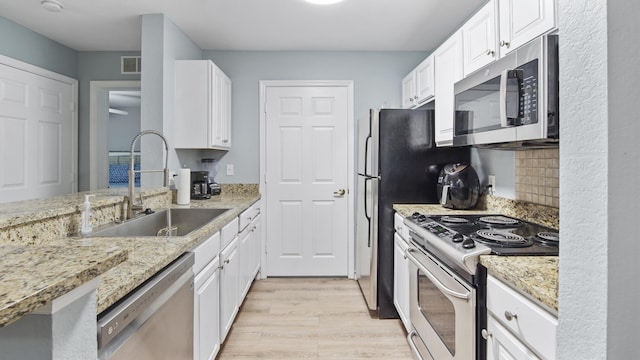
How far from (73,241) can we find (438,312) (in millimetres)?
1676

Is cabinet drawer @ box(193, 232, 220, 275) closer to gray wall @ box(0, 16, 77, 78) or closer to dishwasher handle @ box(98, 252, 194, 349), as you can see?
dishwasher handle @ box(98, 252, 194, 349)

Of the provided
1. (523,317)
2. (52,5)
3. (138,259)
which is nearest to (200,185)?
(52,5)

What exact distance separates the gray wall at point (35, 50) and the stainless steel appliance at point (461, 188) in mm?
3793

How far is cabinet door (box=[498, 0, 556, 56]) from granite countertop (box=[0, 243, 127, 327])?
1.72 meters

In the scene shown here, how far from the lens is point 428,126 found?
8.91ft

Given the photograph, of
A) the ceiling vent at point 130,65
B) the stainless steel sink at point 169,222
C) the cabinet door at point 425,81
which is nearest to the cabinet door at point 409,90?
the cabinet door at point 425,81

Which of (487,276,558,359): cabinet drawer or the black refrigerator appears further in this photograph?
the black refrigerator

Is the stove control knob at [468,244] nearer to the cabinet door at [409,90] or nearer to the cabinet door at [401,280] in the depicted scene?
the cabinet door at [401,280]

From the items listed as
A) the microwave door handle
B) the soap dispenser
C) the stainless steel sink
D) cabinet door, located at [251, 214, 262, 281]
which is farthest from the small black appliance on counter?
the microwave door handle

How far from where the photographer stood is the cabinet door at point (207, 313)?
170 cm

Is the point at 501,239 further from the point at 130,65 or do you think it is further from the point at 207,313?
the point at 130,65

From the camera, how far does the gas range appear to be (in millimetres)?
1356

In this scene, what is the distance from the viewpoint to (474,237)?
159 cm

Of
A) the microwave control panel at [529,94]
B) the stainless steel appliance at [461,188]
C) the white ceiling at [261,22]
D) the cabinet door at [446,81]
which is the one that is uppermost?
the white ceiling at [261,22]
